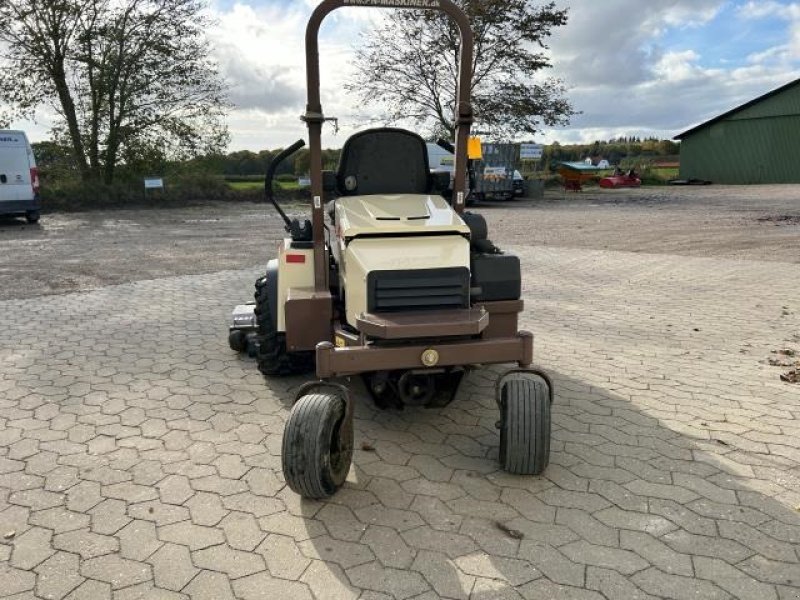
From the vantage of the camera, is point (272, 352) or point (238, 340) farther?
point (238, 340)

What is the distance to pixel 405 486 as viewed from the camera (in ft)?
11.2

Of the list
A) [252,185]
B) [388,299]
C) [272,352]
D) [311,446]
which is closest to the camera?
[311,446]

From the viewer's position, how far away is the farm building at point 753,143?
113 feet

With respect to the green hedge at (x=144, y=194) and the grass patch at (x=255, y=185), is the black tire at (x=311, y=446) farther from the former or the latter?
the grass patch at (x=255, y=185)

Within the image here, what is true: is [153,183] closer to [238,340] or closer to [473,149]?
[238,340]

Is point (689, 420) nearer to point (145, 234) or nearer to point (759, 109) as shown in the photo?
point (145, 234)

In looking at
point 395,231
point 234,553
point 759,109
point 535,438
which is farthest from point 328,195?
point 759,109

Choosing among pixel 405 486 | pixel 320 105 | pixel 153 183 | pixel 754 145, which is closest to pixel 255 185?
pixel 153 183

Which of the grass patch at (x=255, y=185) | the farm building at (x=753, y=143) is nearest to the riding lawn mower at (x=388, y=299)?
the grass patch at (x=255, y=185)

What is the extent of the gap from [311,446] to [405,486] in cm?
66

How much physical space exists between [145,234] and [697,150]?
114 ft

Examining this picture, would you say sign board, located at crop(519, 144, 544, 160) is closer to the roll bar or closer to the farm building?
the farm building

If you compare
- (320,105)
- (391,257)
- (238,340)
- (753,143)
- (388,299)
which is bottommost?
(238,340)

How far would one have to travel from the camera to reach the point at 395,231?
12.3 ft
